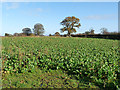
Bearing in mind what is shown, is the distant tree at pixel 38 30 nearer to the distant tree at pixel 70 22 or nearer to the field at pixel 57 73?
the distant tree at pixel 70 22

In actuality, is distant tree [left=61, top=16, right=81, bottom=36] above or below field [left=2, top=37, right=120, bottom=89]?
above

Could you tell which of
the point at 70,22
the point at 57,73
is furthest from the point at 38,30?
the point at 57,73

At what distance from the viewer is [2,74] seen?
16.5 ft

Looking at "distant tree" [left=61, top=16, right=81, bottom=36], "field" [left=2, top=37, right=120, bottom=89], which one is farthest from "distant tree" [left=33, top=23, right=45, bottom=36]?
"field" [left=2, top=37, right=120, bottom=89]

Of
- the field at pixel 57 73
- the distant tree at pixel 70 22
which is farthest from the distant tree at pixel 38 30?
the field at pixel 57 73

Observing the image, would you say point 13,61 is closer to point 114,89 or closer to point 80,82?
point 80,82

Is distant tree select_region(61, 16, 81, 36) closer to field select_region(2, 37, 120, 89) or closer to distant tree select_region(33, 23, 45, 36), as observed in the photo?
distant tree select_region(33, 23, 45, 36)

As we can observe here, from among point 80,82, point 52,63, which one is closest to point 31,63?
point 52,63

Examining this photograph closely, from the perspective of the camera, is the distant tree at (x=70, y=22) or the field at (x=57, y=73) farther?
the distant tree at (x=70, y=22)

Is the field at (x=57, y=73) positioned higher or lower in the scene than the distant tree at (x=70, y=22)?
lower

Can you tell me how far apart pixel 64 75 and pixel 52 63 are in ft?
2.82

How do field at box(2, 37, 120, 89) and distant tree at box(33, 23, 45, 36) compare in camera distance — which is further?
distant tree at box(33, 23, 45, 36)

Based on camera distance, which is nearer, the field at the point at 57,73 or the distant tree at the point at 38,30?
the field at the point at 57,73

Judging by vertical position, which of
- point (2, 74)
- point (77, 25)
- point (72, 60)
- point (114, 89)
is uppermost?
point (77, 25)
